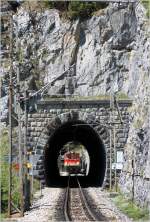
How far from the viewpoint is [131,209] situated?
2267 centimetres

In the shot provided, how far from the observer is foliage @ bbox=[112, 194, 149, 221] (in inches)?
800

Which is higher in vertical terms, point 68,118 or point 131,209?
point 68,118

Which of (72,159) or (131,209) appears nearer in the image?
(131,209)

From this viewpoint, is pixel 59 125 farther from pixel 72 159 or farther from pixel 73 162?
pixel 73 162

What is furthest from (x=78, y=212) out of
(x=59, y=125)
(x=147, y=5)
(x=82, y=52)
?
(x=82, y=52)

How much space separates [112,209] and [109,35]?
16.6m

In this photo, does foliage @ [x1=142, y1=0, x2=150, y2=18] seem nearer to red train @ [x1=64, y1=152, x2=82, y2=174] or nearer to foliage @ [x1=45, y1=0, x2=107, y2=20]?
foliage @ [x1=45, y1=0, x2=107, y2=20]

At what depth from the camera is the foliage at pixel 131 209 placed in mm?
20328

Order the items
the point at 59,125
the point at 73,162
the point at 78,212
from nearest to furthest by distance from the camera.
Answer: the point at 78,212
the point at 59,125
the point at 73,162

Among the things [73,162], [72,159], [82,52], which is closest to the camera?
[82,52]

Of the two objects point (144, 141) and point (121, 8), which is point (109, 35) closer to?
point (121, 8)

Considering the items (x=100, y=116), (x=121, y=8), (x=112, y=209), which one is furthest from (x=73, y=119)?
(x=112, y=209)

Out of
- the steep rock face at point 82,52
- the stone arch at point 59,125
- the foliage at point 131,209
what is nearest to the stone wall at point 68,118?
the stone arch at point 59,125

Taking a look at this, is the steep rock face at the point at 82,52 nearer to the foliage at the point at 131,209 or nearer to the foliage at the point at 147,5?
the foliage at the point at 147,5
